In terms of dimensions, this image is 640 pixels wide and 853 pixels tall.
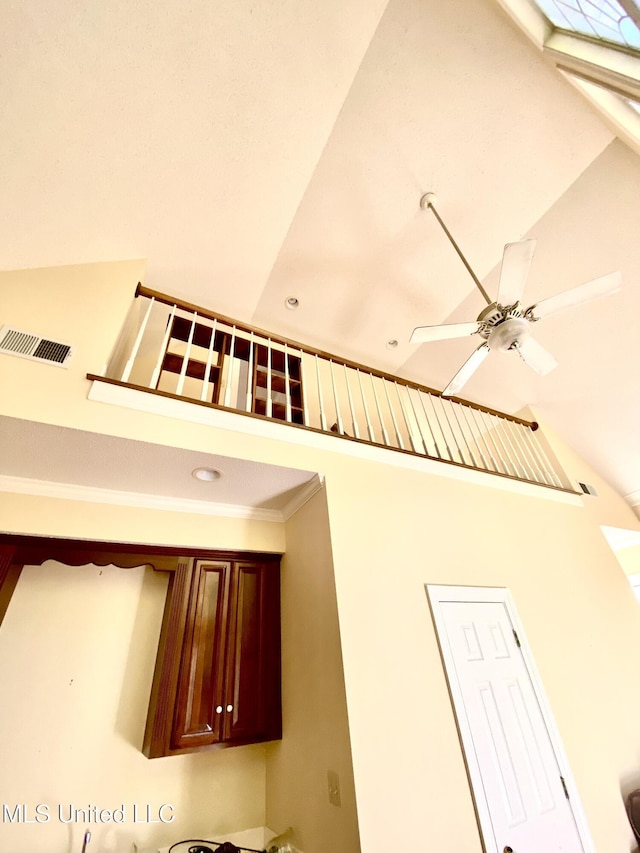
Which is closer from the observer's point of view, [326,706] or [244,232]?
[326,706]

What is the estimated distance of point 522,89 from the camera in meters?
2.56

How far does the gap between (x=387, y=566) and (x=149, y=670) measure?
1674 mm

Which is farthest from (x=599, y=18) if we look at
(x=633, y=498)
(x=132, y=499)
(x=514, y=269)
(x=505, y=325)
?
(x=633, y=498)

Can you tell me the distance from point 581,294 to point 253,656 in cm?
302

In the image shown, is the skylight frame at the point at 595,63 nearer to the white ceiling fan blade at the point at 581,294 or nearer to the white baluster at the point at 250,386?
the white ceiling fan blade at the point at 581,294

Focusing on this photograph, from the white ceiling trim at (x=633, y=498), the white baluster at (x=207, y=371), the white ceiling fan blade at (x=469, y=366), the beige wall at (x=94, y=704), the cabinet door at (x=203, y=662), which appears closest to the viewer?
the beige wall at (x=94, y=704)

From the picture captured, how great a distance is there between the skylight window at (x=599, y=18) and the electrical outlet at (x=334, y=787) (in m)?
3.62

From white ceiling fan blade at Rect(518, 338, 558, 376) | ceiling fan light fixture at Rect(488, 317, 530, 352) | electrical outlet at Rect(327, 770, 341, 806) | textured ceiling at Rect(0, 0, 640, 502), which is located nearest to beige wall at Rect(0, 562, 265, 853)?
electrical outlet at Rect(327, 770, 341, 806)

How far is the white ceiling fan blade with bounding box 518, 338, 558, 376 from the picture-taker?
222 centimetres

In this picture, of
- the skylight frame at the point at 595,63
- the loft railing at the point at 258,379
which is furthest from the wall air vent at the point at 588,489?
the skylight frame at the point at 595,63

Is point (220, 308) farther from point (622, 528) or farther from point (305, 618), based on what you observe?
point (622, 528)

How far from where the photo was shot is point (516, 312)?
212 centimetres

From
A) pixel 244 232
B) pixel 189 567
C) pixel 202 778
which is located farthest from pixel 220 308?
pixel 202 778

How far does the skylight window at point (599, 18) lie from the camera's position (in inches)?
62.6
